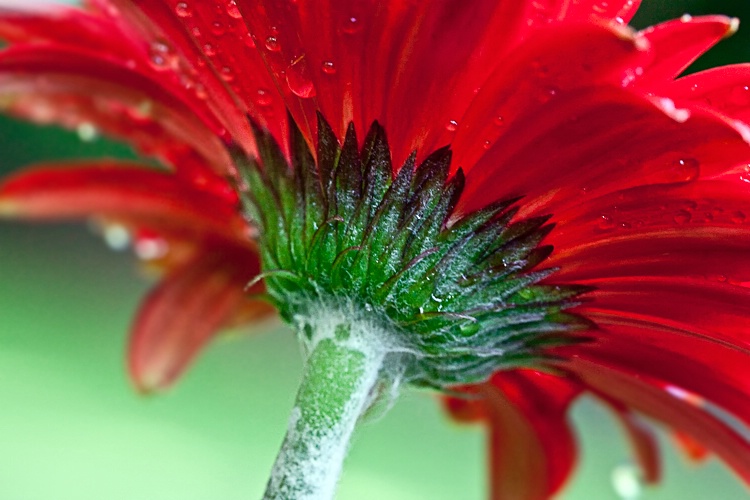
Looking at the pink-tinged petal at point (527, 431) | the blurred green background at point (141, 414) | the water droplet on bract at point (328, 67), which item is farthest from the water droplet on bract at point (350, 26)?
the blurred green background at point (141, 414)

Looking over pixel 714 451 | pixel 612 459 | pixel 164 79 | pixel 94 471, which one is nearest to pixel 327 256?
pixel 164 79

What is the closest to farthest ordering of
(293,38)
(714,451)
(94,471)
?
1. (293,38)
2. (714,451)
3. (94,471)

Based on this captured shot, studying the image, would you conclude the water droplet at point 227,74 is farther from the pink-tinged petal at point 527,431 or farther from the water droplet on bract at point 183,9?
the pink-tinged petal at point 527,431

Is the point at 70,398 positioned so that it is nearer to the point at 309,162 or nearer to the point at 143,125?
the point at 143,125

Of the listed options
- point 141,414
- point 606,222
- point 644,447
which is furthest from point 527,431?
point 141,414

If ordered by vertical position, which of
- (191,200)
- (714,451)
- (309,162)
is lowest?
(714,451)
